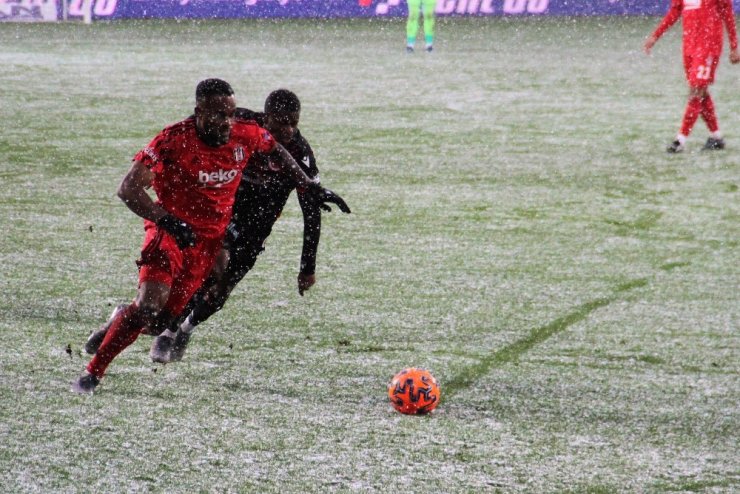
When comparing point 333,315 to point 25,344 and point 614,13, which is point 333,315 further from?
point 614,13

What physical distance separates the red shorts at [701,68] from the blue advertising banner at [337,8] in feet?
69.7

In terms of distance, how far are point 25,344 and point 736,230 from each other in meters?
5.93

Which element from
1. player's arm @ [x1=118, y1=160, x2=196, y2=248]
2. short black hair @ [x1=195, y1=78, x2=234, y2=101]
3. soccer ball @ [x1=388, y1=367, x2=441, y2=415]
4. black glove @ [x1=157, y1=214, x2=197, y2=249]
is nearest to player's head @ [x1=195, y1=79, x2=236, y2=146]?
short black hair @ [x1=195, y1=78, x2=234, y2=101]

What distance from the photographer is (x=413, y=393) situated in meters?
5.56

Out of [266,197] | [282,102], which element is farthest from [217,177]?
[266,197]

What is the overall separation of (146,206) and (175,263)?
0.44 m

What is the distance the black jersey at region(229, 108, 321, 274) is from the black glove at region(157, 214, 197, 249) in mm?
1074

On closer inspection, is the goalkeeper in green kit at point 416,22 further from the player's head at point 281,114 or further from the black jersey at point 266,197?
the player's head at point 281,114

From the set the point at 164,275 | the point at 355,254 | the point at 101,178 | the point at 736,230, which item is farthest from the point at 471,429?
the point at 101,178

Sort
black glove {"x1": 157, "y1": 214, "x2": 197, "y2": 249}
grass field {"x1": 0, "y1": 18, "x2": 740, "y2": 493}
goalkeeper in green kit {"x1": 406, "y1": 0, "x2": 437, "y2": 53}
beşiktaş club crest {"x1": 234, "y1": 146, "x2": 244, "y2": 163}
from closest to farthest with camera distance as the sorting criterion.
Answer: grass field {"x1": 0, "y1": 18, "x2": 740, "y2": 493}, black glove {"x1": 157, "y1": 214, "x2": 197, "y2": 249}, beşiktaş club crest {"x1": 234, "y1": 146, "x2": 244, "y2": 163}, goalkeeper in green kit {"x1": 406, "y1": 0, "x2": 437, "y2": 53}

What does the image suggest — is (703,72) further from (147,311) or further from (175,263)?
(147,311)

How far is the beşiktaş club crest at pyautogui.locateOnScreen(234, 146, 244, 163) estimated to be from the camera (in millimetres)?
5859

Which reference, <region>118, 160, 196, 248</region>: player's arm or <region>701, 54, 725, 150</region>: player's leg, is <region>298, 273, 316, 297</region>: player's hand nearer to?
<region>118, 160, 196, 248</region>: player's arm

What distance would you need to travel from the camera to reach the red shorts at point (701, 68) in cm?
1320
